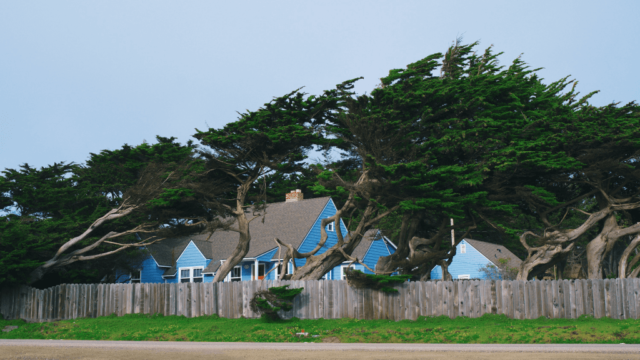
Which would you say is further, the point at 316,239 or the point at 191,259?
the point at 191,259

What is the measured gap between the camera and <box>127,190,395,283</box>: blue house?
33375 mm

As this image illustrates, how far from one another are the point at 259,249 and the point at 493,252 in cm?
2650

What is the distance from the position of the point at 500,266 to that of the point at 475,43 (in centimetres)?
2510

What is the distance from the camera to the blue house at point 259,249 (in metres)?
33.4

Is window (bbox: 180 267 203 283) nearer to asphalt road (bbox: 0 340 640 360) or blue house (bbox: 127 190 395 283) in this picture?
blue house (bbox: 127 190 395 283)

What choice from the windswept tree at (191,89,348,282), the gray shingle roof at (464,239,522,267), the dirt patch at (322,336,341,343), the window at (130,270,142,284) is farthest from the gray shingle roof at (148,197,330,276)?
the gray shingle roof at (464,239,522,267)

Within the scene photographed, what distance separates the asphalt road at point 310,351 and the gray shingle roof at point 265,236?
17338mm

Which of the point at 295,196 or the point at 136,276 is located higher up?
the point at 295,196

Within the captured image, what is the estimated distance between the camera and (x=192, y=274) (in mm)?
35281

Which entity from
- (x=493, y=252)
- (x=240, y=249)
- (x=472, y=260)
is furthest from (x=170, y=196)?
(x=493, y=252)

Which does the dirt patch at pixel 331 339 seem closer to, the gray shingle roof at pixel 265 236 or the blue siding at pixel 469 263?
the gray shingle roof at pixel 265 236

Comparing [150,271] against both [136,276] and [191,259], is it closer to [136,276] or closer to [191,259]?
[136,276]

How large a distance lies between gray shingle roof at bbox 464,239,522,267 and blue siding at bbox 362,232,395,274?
41.0ft

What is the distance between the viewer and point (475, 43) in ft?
81.5
